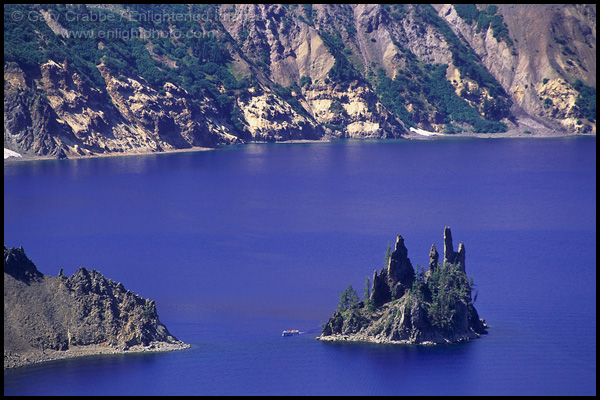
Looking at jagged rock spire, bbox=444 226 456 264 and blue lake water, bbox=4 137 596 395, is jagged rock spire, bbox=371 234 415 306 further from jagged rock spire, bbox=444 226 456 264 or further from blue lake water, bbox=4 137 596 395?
blue lake water, bbox=4 137 596 395

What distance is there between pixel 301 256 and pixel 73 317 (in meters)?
35.7

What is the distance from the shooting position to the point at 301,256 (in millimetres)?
100500

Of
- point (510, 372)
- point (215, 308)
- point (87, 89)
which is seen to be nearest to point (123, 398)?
point (215, 308)

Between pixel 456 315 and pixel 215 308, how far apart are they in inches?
781

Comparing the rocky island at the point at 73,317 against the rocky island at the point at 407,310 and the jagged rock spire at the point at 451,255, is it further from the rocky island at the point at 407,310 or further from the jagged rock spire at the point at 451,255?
the jagged rock spire at the point at 451,255

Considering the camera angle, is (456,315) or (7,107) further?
(7,107)

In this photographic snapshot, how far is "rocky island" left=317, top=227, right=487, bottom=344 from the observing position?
235 feet

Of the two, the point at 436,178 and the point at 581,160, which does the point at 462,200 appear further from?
the point at 581,160

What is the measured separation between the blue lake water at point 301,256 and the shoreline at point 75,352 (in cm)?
87

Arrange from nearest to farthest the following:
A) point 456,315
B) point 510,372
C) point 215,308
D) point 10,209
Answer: point 510,372, point 456,315, point 215,308, point 10,209

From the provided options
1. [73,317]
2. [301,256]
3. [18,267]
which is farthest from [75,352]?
[301,256]

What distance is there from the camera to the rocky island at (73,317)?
221 ft

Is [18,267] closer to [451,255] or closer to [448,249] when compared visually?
[448,249]

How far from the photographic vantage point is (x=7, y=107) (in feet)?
575
